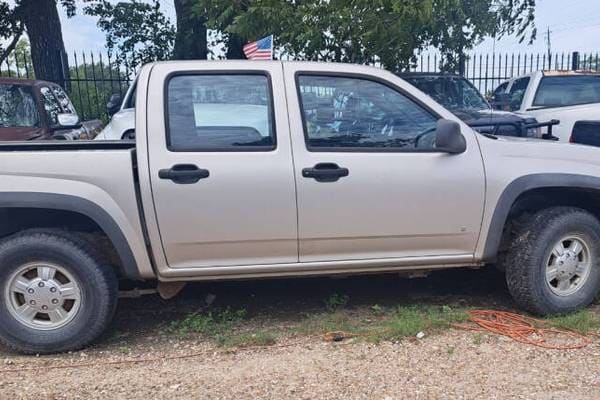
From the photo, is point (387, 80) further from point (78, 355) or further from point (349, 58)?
point (349, 58)

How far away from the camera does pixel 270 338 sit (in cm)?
→ 398

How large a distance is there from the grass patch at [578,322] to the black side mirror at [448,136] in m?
1.43

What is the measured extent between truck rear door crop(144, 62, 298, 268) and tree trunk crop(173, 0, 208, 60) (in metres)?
10.9

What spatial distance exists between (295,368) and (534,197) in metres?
2.15

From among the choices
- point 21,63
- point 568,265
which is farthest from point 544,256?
point 21,63

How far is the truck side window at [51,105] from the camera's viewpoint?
24.3 feet

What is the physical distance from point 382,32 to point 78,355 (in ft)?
21.9

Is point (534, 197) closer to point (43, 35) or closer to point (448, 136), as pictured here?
point (448, 136)

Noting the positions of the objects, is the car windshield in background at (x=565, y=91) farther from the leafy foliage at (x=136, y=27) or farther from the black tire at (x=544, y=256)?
the leafy foliage at (x=136, y=27)

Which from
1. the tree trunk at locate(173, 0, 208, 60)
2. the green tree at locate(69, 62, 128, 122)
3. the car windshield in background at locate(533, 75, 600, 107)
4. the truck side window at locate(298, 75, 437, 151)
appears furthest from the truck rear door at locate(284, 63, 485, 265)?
the tree trunk at locate(173, 0, 208, 60)

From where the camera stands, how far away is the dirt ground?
331 cm

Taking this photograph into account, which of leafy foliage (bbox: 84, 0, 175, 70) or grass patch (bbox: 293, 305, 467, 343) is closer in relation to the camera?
grass patch (bbox: 293, 305, 467, 343)

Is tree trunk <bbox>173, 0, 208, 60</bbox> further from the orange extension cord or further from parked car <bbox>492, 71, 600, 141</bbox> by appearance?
the orange extension cord

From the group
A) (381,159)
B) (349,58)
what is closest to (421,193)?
(381,159)
